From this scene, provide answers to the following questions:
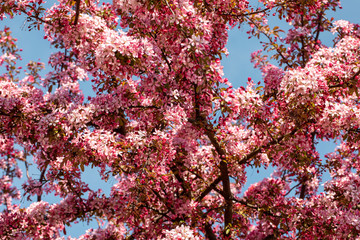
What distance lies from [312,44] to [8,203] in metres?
10.2

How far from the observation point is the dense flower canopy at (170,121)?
6.17 meters

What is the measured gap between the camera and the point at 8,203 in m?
12.1

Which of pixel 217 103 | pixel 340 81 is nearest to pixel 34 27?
pixel 217 103

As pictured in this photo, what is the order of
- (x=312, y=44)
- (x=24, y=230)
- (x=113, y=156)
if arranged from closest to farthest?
(x=113, y=156), (x=24, y=230), (x=312, y=44)

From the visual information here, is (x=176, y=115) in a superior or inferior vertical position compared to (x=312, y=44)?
inferior

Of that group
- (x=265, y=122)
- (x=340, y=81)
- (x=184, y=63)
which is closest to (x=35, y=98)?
(x=184, y=63)

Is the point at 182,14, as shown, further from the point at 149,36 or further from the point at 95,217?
the point at 95,217

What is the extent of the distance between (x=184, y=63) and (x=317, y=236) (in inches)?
179

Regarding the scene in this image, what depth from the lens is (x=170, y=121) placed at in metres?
6.70

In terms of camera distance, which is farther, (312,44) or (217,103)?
(312,44)

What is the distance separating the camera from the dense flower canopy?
6168 mm

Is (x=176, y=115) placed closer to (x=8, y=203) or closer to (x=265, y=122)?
(x=265, y=122)

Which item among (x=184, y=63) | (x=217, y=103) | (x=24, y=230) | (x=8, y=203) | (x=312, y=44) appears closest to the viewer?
(x=184, y=63)

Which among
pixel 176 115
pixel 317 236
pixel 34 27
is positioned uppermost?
pixel 34 27
